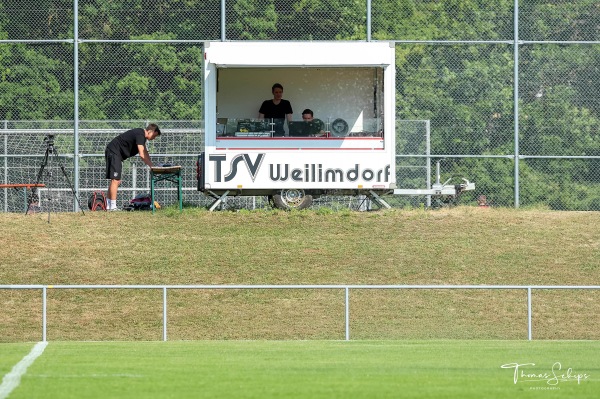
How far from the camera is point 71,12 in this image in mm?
28938

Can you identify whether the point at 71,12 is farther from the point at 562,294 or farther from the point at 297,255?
the point at 562,294

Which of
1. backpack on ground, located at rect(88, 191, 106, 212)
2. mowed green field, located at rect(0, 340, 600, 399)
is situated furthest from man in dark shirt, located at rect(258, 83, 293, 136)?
mowed green field, located at rect(0, 340, 600, 399)

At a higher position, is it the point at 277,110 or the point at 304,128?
the point at 277,110

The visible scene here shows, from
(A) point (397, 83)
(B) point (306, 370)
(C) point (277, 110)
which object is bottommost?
(B) point (306, 370)

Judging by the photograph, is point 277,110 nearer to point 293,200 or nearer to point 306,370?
point 293,200

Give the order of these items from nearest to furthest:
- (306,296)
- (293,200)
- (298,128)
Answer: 1. (306,296)
2. (293,200)
3. (298,128)

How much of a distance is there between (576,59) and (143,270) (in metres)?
13.0

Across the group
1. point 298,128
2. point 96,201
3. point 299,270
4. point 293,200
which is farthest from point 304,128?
point 96,201

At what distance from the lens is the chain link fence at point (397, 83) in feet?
92.3

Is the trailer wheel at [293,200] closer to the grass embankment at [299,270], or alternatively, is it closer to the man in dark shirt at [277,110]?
the grass embankment at [299,270]

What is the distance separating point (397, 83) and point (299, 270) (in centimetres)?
919

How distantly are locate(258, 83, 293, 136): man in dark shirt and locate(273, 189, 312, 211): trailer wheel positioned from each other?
3.76 ft

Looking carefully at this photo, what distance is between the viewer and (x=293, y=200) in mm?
25203

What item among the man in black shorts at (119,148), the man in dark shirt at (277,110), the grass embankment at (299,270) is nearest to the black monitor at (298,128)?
the man in dark shirt at (277,110)
